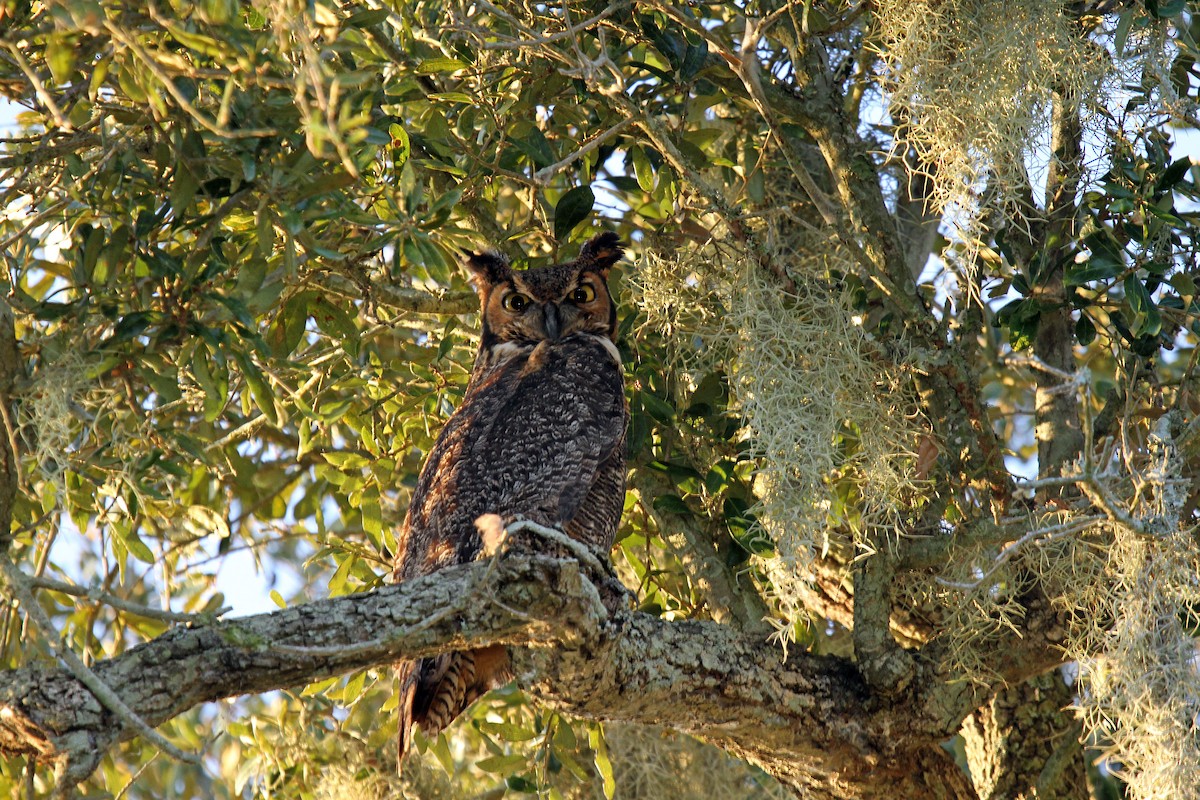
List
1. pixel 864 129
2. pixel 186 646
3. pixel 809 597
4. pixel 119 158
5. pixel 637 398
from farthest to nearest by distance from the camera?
pixel 864 129, pixel 809 597, pixel 637 398, pixel 119 158, pixel 186 646

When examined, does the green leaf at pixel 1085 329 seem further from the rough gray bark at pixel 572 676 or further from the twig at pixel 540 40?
the twig at pixel 540 40

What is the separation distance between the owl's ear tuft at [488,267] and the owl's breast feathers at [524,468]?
441mm

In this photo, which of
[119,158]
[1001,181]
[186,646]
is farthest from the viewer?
[1001,181]

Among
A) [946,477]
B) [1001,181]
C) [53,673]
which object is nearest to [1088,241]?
[1001,181]

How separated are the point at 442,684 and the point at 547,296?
135cm

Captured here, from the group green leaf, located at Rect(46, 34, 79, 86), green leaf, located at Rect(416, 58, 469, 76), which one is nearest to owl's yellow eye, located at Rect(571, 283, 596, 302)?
green leaf, located at Rect(416, 58, 469, 76)

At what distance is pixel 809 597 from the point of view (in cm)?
341

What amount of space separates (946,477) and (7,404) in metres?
2.14

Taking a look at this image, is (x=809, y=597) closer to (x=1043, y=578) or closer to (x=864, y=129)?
(x=1043, y=578)

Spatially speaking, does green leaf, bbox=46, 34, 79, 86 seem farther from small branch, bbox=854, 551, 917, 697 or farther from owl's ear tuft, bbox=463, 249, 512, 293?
small branch, bbox=854, 551, 917, 697

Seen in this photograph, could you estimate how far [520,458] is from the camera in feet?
10.8

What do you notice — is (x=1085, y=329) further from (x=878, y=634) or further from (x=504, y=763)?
(x=504, y=763)

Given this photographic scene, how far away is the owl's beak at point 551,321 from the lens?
12.1ft

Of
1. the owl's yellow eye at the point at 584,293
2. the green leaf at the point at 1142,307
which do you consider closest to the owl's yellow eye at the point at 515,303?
the owl's yellow eye at the point at 584,293
